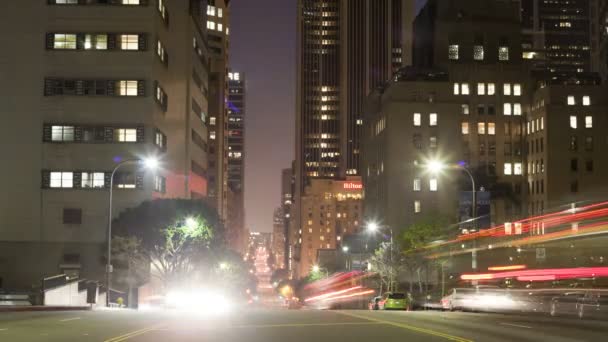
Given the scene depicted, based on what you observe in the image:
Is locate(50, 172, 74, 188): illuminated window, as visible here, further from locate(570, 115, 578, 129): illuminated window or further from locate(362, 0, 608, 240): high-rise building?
locate(570, 115, 578, 129): illuminated window

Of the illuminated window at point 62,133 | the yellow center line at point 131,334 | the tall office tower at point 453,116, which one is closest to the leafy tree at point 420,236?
the tall office tower at point 453,116

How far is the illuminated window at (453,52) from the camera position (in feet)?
507

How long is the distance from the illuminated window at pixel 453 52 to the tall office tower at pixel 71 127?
79634mm

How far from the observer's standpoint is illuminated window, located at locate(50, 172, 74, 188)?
86750 millimetres

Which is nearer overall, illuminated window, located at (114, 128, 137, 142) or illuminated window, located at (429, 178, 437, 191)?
illuminated window, located at (114, 128, 137, 142)

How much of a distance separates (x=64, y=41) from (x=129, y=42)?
7.09 meters

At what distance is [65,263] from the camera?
8612 cm

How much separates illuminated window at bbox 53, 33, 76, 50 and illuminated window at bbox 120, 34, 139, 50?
524cm

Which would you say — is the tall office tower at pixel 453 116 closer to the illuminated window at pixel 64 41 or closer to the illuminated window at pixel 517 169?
the illuminated window at pixel 517 169

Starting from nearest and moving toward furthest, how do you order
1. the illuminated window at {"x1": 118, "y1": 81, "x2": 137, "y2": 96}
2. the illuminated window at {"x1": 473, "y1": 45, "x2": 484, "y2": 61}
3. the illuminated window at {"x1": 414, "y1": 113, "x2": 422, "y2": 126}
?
the illuminated window at {"x1": 118, "y1": 81, "x2": 137, "y2": 96} < the illuminated window at {"x1": 414, "y1": 113, "x2": 422, "y2": 126} < the illuminated window at {"x1": 473, "y1": 45, "x2": 484, "y2": 61}

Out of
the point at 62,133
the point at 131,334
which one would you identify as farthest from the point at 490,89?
Result: the point at 131,334

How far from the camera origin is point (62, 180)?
3423 inches

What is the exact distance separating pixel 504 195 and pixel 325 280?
37493mm

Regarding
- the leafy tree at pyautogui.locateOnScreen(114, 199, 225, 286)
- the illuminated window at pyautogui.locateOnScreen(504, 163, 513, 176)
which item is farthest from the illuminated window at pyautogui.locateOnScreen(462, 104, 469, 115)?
the leafy tree at pyautogui.locateOnScreen(114, 199, 225, 286)
